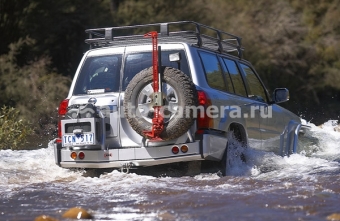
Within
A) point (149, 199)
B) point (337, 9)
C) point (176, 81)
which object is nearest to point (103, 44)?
point (176, 81)

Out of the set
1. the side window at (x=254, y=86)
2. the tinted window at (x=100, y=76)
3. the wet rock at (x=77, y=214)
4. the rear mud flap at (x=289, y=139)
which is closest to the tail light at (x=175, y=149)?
the tinted window at (x=100, y=76)

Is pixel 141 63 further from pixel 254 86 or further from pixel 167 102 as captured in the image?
pixel 254 86

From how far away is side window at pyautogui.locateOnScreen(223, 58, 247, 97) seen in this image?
995 centimetres

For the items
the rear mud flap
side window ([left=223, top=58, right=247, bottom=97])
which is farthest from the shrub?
side window ([left=223, top=58, right=247, bottom=97])

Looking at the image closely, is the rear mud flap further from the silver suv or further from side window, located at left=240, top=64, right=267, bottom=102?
the silver suv

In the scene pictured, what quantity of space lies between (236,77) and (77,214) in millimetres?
3699

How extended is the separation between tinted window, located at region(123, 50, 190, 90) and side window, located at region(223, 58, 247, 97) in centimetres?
114

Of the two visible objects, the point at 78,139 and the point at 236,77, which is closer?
the point at 78,139

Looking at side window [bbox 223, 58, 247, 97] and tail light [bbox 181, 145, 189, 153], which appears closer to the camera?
tail light [bbox 181, 145, 189, 153]

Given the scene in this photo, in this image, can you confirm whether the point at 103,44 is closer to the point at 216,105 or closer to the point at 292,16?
the point at 216,105

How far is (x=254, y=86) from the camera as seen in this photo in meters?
10.7

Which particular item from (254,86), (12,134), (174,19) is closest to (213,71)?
(254,86)

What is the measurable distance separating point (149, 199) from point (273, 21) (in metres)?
21.1

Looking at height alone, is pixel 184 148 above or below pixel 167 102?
below
